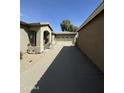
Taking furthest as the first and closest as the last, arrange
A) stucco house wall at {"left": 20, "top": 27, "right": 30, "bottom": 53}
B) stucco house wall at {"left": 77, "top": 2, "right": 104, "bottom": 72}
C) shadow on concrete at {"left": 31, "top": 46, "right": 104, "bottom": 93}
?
1. stucco house wall at {"left": 20, "top": 27, "right": 30, "bottom": 53}
2. stucco house wall at {"left": 77, "top": 2, "right": 104, "bottom": 72}
3. shadow on concrete at {"left": 31, "top": 46, "right": 104, "bottom": 93}

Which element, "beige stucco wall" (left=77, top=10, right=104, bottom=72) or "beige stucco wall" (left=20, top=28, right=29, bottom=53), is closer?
"beige stucco wall" (left=77, top=10, right=104, bottom=72)

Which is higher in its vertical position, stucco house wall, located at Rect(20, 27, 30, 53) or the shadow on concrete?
stucco house wall, located at Rect(20, 27, 30, 53)

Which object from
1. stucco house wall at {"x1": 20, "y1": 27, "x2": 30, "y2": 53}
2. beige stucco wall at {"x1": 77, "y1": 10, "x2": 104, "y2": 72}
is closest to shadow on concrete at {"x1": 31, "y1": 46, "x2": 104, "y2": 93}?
beige stucco wall at {"x1": 77, "y1": 10, "x2": 104, "y2": 72}

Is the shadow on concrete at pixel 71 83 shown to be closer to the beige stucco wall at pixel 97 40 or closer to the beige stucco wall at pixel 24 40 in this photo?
the beige stucco wall at pixel 97 40

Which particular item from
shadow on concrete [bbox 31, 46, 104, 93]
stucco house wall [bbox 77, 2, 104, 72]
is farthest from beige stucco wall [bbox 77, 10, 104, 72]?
shadow on concrete [bbox 31, 46, 104, 93]

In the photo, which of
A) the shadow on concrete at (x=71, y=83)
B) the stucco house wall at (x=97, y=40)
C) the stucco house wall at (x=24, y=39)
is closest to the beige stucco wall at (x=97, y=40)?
the stucco house wall at (x=97, y=40)

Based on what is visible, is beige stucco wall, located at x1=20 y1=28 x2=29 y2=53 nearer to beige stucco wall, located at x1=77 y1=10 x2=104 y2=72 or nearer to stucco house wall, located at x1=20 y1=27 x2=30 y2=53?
stucco house wall, located at x1=20 y1=27 x2=30 y2=53

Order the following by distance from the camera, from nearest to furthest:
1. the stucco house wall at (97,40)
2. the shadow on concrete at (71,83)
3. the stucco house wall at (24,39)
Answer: the shadow on concrete at (71,83) < the stucco house wall at (97,40) < the stucco house wall at (24,39)

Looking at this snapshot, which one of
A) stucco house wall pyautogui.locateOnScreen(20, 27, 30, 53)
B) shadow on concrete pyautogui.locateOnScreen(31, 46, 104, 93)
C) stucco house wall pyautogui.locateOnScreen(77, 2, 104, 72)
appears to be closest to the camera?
shadow on concrete pyautogui.locateOnScreen(31, 46, 104, 93)
